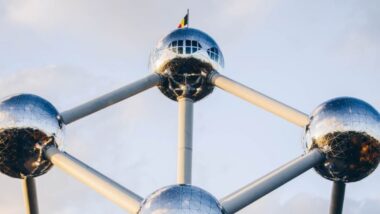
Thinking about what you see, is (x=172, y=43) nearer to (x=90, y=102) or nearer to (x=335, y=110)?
(x=90, y=102)

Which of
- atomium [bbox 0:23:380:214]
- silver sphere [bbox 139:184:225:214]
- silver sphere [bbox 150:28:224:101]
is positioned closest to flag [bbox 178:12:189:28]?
silver sphere [bbox 150:28:224:101]

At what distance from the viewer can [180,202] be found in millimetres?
10242

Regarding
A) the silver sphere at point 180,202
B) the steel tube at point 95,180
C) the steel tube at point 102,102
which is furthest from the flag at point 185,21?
the silver sphere at point 180,202

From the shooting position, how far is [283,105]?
13992 mm

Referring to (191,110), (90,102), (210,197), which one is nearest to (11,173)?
(90,102)

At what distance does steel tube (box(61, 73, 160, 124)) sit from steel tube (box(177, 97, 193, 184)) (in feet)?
3.70

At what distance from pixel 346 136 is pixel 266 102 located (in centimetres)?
170

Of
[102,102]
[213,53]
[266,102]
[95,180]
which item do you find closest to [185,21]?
[213,53]

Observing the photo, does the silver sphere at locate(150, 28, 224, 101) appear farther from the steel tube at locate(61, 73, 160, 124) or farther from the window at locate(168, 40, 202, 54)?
the steel tube at locate(61, 73, 160, 124)

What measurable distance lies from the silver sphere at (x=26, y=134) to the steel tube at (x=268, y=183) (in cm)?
367

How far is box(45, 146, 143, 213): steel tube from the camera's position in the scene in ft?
38.7

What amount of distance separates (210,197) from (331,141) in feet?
11.7

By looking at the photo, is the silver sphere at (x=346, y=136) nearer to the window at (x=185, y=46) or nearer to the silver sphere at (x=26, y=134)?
the window at (x=185, y=46)

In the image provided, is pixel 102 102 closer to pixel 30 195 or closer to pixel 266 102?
pixel 30 195
